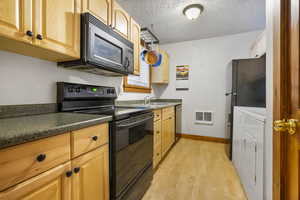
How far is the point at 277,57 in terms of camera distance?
2.26ft

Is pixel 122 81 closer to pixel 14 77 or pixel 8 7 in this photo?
pixel 14 77

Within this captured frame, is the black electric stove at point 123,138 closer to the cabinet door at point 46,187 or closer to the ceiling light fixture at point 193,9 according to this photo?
the cabinet door at point 46,187

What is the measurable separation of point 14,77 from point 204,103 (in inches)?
129

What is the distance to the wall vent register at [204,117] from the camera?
323 cm

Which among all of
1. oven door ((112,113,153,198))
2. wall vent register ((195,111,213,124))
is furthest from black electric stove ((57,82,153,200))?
wall vent register ((195,111,213,124))

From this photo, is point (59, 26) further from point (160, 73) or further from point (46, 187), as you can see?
point (160, 73)

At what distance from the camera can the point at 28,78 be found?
1.04 meters

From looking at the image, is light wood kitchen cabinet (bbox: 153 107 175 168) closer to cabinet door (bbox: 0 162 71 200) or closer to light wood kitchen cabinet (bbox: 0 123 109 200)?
light wood kitchen cabinet (bbox: 0 123 109 200)

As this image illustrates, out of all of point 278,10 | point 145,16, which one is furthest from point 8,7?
point 145,16

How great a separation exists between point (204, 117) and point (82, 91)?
2.82 meters

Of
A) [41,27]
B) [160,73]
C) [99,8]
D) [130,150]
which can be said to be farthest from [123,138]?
[160,73]

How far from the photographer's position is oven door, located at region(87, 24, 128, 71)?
117 cm

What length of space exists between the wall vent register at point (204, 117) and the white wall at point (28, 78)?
286 centimetres

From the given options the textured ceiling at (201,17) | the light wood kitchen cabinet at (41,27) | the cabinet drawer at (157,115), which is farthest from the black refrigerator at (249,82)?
the light wood kitchen cabinet at (41,27)
